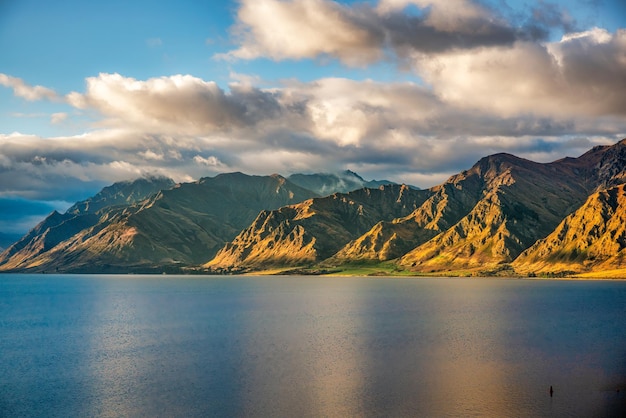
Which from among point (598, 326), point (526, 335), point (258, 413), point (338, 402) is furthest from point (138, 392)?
point (598, 326)

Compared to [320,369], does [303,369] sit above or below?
above

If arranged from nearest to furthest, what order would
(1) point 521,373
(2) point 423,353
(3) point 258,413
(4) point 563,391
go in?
(3) point 258,413 < (4) point 563,391 < (1) point 521,373 < (2) point 423,353

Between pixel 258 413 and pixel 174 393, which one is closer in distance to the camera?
pixel 258 413

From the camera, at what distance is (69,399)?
85.1m

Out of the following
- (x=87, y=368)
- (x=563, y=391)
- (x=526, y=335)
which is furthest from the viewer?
(x=526, y=335)

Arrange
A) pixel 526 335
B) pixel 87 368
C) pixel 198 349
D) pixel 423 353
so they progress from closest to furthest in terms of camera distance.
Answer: pixel 87 368 < pixel 423 353 < pixel 198 349 < pixel 526 335

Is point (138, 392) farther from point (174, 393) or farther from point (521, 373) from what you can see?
point (521, 373)

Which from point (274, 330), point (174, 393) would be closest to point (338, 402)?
point (174, 393)

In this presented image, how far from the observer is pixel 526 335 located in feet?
466

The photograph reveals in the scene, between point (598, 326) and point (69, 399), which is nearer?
point (69, 399)

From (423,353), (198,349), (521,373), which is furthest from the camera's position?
(198,349)

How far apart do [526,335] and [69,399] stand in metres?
111

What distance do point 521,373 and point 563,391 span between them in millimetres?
12951

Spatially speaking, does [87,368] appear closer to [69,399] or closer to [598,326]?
[69,399]
